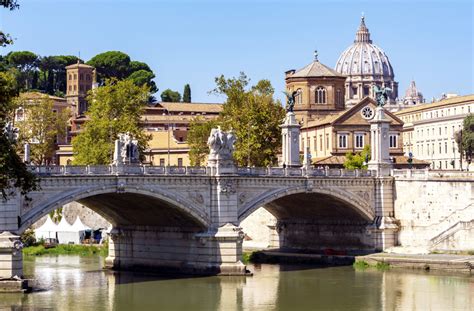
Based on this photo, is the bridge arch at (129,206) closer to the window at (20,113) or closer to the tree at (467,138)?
the window at (20,113)

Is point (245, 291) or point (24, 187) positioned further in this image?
point (245, 291)

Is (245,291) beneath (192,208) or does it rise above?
beneath

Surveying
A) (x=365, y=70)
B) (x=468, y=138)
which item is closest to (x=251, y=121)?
(x=468, y=138)

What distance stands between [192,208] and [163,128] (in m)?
54.8

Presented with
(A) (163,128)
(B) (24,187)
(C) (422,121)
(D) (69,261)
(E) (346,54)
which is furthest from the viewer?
(E) (346,54)

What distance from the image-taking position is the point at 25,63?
139m

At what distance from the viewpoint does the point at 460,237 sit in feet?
210

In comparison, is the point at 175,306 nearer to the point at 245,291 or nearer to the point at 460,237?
the point at 245,291

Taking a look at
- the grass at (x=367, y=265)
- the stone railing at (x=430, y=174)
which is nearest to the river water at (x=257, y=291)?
the grass at (x=367, y=265)

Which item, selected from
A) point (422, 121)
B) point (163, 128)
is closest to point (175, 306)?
point (163, 128)

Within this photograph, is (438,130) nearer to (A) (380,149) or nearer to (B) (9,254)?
(A) (380,149)

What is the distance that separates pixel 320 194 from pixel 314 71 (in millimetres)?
43110

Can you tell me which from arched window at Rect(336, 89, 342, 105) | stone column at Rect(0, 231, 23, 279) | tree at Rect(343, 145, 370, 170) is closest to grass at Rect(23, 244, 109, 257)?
tree at Rect(343, 145, 370, 170)

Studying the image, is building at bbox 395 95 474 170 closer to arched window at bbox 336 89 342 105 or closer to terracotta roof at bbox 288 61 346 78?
arched window at bbox 336 89 342 105
